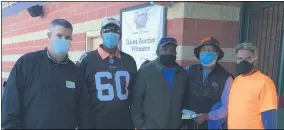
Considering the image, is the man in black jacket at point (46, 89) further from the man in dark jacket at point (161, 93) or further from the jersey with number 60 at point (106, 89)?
the man in dark jacket at point (161, 93)

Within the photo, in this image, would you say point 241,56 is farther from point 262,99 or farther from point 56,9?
point 56,9

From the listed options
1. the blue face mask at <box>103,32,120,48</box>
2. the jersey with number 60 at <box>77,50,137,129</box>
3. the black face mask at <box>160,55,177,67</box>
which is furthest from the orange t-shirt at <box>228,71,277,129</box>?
the blue face mask at <box>103,32,120,48</box>

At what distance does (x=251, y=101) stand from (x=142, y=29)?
8.56ft

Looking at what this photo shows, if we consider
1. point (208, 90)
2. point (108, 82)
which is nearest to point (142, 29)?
point (108, 82)

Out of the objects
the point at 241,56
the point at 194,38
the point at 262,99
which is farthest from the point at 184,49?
the point at 262,99

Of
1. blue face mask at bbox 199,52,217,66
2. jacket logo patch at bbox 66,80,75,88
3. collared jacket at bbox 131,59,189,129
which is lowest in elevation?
collared jacket at bbox 131,59,189,129

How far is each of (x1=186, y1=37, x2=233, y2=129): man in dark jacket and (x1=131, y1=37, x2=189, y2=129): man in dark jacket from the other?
18cm

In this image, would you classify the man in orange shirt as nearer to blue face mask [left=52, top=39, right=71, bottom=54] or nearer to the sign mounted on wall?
blue face mask [left=52, top=39, right=71, bottom=54]

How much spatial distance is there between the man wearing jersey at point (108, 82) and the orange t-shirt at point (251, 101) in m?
1.06

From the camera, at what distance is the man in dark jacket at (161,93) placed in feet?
9.73

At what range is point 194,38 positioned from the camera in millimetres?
4242

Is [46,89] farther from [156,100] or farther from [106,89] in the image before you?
[156,100]

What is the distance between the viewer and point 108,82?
3.17 meters

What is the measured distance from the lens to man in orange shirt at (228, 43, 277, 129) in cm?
254
